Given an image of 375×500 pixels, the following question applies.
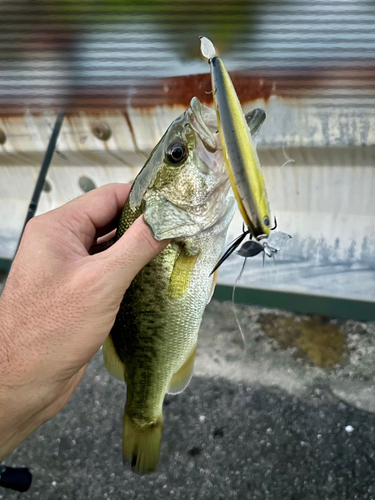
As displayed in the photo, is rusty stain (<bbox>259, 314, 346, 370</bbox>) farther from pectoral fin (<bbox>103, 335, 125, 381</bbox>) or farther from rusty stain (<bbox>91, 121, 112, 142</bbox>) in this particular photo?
rusty stain (<bbox>91, 121, 112, 142</bbox>)

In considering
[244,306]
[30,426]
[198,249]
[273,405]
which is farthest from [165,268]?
[244,306]

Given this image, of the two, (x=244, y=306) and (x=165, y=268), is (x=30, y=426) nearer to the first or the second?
(x=165, y=268)

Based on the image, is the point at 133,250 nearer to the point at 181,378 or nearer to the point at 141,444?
the point at 181,378

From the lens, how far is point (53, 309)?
4.43 feet

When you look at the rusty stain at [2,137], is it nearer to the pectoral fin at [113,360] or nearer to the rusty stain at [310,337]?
the pectoral fin at [113,360]

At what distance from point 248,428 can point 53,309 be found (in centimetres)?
164

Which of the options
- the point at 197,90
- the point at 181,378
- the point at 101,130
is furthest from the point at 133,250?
the point at 101,130

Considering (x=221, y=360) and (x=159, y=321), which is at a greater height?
(x=159, y=321)

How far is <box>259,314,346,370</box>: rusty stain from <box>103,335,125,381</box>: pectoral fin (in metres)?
1.62

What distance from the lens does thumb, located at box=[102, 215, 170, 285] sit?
4.25ft

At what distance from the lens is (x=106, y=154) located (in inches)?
114

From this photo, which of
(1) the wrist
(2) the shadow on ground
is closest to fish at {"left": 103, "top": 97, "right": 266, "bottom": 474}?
(1) the wrist

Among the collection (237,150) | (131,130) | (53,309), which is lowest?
(53,309)

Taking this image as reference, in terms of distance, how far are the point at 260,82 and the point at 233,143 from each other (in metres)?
1.65
